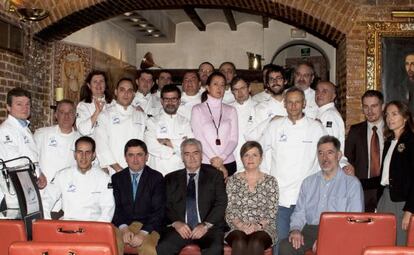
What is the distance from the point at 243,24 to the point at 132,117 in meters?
8.92

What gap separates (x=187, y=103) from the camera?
6129 mm

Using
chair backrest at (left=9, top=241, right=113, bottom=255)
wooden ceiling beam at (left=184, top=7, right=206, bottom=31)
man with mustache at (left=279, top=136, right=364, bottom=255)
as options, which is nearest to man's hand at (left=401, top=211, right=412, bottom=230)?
man with mustache at (left=279, top=136, right=364, bottom=255)

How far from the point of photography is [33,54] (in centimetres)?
703

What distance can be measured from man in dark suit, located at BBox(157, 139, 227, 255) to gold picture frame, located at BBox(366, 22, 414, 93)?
8.36 feet

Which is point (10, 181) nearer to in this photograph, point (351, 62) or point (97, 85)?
point (97, 85)

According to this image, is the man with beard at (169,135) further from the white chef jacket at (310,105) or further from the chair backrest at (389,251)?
the chair backrest at (389,251)

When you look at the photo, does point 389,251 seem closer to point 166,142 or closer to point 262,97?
point 166,142

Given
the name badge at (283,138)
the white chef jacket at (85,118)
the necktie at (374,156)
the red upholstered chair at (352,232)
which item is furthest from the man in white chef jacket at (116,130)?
the red upholstered chair at (352,232)

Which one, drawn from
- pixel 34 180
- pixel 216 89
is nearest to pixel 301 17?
pixel 216 89

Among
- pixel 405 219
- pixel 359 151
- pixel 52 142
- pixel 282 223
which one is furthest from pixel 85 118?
pixel 405 219

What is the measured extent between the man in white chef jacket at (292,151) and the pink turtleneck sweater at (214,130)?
50 centimetres

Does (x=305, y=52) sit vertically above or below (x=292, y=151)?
above

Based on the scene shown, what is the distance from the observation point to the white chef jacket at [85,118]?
18.9ft

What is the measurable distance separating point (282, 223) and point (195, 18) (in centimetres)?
841
